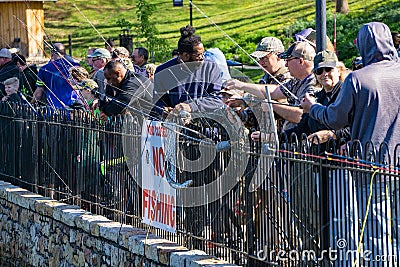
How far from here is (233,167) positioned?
838 centimetres

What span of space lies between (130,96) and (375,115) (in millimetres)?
4525

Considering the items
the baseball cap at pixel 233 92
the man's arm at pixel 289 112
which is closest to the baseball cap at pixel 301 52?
the baseball cap at pixel 233 92

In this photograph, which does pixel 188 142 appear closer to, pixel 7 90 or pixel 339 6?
pixel 7 90

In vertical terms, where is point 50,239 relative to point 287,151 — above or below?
below

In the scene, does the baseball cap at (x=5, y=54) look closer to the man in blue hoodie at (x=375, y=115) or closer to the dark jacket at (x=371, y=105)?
the man in blue hoodie at (x=375, y=115)

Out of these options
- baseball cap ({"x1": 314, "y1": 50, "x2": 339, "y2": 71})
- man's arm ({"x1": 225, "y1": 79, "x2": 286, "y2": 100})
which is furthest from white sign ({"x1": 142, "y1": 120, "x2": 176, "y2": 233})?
baseball cap ({"x1": 314, "y1": 50, "x2": 339, "y2": 71})

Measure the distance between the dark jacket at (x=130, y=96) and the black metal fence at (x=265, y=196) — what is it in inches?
A: 11.9

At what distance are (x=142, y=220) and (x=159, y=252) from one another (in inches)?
37.3

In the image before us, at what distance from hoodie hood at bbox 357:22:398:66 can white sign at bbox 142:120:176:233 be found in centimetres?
268

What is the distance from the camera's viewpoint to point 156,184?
9.56 meters

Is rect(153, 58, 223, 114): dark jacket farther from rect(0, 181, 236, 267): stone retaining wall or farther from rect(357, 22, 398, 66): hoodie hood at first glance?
rect(357, 22, 398, 66): hoodie hood

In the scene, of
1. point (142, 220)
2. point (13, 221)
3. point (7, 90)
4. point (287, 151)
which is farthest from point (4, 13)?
point (287, 151)

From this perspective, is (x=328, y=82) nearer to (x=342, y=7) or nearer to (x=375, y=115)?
(x=375, y=115)

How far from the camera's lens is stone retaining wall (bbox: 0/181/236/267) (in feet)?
29.9
